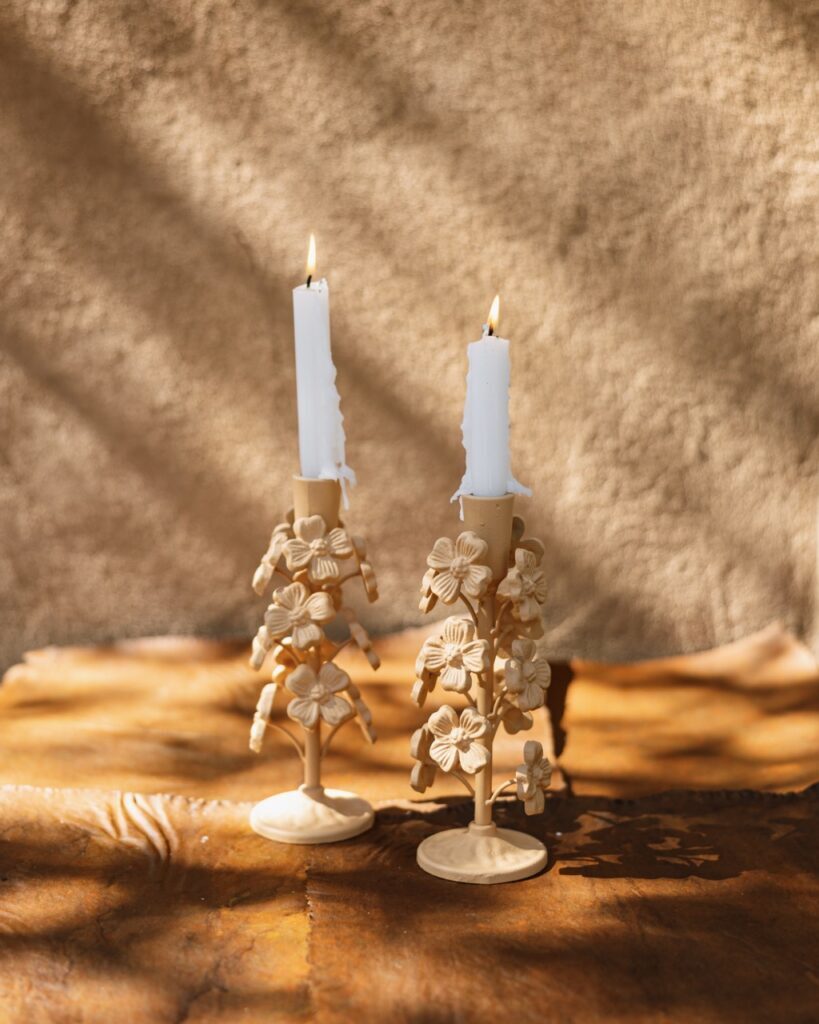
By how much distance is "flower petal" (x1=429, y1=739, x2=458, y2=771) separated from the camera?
1208 mm

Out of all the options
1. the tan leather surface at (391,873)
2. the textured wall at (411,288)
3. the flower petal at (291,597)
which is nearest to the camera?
the tan leather surface at (391,873)

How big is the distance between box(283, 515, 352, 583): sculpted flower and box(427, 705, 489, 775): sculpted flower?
0.61 ft

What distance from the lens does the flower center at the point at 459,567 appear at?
3.90ft

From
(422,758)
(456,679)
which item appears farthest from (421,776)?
(456,679)

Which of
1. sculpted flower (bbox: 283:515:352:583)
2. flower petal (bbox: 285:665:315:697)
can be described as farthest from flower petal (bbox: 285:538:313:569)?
flower petal (bbox: 285:665:315:697)

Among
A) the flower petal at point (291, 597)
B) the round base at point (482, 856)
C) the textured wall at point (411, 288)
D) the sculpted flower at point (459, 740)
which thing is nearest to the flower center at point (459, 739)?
the sculpted flower at point (459, 740)

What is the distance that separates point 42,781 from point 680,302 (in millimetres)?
1135

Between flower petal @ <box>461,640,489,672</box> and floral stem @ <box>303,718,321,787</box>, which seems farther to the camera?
floral stem @ <box>303,718,321,787</box>

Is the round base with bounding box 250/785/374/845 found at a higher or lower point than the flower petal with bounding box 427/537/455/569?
lower

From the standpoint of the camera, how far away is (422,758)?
1.24 meters

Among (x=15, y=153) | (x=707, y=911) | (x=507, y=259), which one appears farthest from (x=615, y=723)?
(x=15, y=153)

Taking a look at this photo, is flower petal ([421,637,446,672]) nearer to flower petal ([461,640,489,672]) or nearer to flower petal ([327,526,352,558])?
flower petal ([461,640,489,672])

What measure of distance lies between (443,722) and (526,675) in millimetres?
95

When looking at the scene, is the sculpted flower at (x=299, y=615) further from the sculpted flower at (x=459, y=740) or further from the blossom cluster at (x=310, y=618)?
the sculpted flower at (x=459, y=740)
